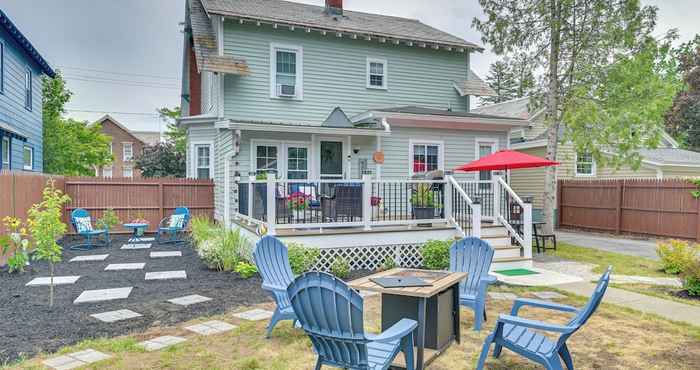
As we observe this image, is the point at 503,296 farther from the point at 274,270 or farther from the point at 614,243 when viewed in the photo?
the point at 614,243

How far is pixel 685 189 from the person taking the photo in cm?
1313

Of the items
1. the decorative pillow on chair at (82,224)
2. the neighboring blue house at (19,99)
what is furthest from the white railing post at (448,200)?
the neighboring blue house at (19,99)

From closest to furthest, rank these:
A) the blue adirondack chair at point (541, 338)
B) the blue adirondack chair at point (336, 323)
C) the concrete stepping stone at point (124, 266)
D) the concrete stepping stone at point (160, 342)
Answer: the blue adirondack chair at point (336, 323), the blue adirondack chair at point (541, 338), the concrete stepping stone at point (160, 342), the concrete stepping stone at point (124, 266)

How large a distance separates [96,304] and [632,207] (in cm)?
1548

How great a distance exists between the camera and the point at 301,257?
7676mm

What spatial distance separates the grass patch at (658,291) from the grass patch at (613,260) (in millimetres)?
1225

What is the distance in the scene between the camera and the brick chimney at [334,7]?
51.8 feet

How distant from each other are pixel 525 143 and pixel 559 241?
708 cm

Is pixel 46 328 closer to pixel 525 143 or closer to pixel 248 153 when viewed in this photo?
pixel 248 153

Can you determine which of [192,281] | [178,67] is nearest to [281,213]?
[192,281]

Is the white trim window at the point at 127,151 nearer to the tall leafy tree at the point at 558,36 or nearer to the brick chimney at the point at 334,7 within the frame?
the brick chimney at the point at 334,7

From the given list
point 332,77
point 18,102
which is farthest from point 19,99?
point 332,77

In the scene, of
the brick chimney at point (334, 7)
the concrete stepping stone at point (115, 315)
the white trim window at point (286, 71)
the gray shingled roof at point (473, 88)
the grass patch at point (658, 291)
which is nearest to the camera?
the concrete stepping stone at point (115, 315)

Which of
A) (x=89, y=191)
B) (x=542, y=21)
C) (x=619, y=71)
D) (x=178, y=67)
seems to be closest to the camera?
(x=619, y=71)
